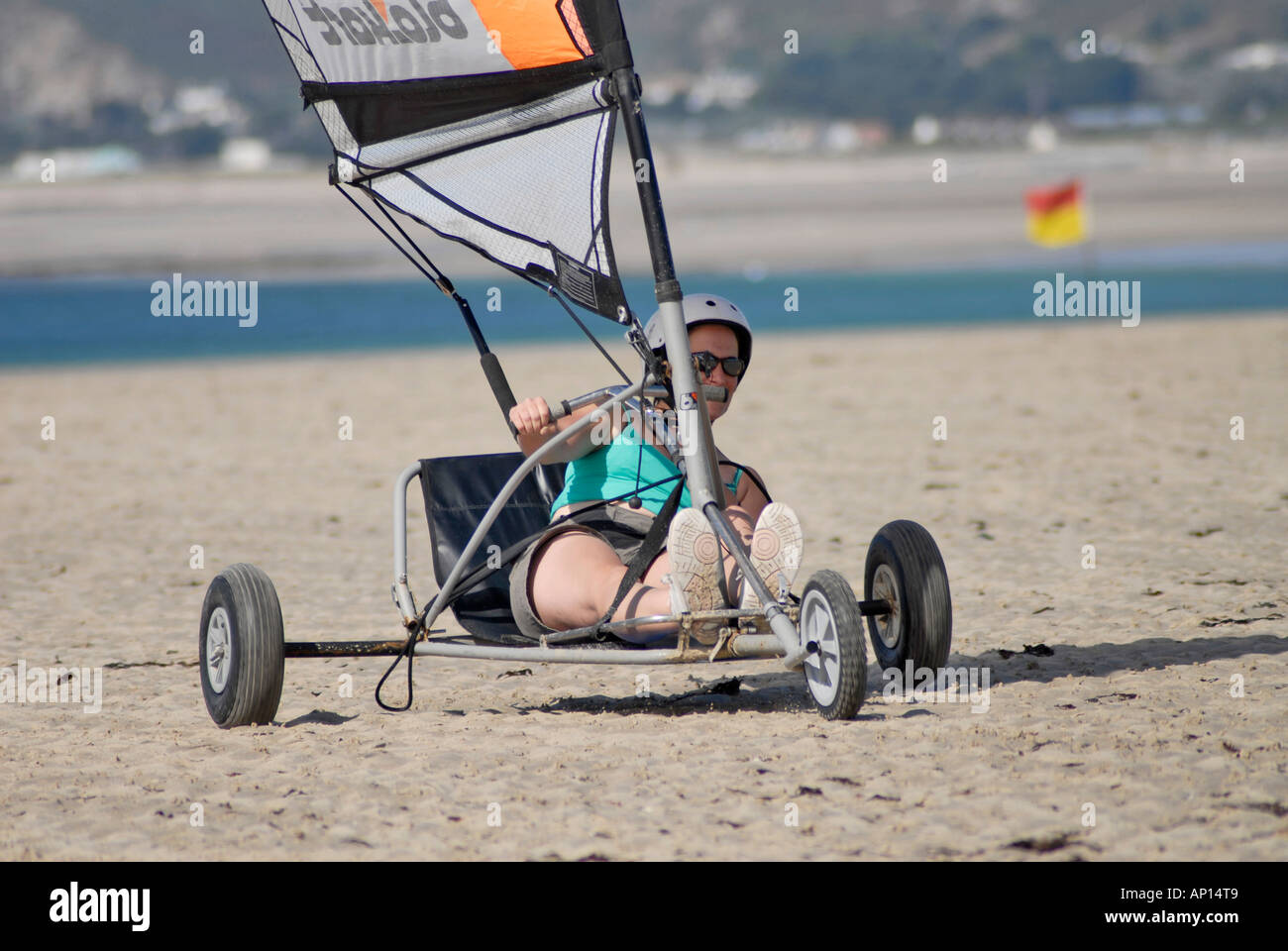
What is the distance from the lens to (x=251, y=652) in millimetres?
4582

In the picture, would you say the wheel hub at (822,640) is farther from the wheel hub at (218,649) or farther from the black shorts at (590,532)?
the wheel hub at (218,649)

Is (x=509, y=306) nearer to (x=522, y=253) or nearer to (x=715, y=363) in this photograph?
(x=522, y=253)

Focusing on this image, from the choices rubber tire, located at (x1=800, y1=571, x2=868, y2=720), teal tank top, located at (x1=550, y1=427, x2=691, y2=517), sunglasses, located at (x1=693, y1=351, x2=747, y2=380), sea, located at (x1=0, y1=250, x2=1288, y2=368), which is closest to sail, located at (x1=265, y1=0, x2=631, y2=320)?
sunglasses, located at (x1=693, y1=351, x2=747, y2=380)

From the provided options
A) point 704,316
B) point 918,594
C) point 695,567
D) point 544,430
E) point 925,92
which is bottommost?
point 918,594

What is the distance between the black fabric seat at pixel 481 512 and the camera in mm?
5133

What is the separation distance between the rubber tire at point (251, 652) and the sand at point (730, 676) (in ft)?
0.29

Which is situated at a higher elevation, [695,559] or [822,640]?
[695,559]

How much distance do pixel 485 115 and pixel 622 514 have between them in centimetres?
134

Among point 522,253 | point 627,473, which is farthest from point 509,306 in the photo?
point 627,473

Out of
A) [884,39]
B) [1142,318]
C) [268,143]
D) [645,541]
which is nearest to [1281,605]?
[645,541]

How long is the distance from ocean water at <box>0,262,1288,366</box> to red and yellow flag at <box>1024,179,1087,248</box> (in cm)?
119

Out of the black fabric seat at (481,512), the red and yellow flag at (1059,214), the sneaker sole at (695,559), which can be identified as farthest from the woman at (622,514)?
the red and yellow flag at (1059,214)

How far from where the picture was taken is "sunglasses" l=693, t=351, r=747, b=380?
186 inches

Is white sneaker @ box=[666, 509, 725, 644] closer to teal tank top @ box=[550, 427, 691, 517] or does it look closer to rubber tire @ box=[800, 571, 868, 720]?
rubber tire @ box=[800, 571, 868, 720]
